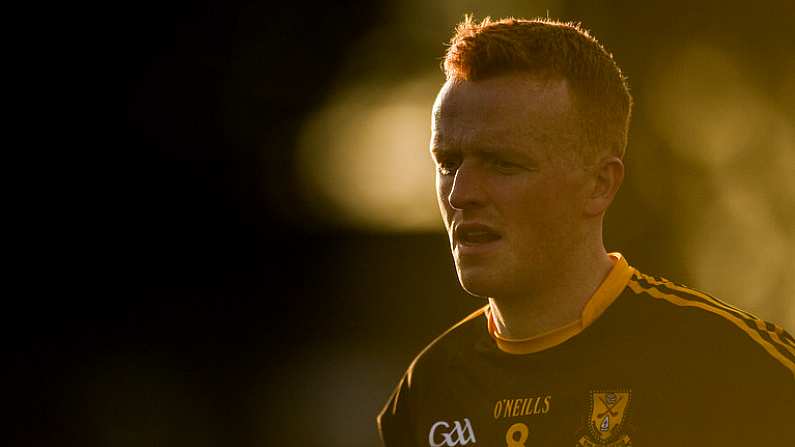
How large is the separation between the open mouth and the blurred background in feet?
20.2

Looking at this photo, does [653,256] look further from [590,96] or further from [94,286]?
[590,96]

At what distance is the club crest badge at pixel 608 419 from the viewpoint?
2.79m

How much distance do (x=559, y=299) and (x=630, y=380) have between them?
265mm

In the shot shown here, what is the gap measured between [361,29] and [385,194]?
1385 millimetres

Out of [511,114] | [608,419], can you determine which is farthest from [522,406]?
[511,114]

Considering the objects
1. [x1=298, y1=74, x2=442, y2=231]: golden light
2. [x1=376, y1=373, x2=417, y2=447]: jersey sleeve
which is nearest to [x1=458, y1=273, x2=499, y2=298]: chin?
[x1=376, y1=373, x2=417, y2=447]: jersey sleeve

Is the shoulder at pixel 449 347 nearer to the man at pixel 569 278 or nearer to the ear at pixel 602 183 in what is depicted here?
the man at pixel 569 278

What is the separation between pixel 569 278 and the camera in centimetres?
291

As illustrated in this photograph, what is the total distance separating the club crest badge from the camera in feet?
9.16

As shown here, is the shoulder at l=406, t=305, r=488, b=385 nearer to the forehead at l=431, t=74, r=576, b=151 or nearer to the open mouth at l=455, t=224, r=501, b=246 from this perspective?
the open mouth at l=455, t=224, r=501, b=246

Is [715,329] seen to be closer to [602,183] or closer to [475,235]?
[602,183]

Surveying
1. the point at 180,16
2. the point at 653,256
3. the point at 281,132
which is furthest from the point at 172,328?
the point at 653,256

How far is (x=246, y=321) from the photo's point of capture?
405 inches

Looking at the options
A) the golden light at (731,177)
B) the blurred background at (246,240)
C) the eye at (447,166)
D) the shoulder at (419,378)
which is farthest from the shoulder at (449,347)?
the blurred background at (246,240)
